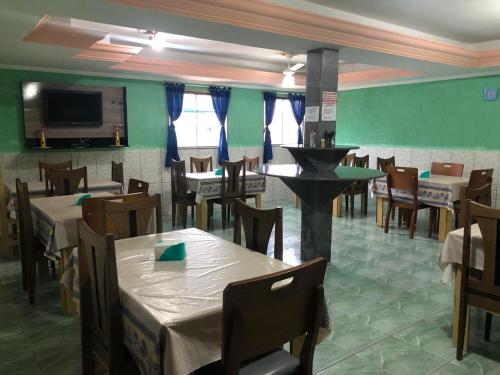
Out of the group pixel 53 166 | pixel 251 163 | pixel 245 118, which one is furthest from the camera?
pixel 245 118

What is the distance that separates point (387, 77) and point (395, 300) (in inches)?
176

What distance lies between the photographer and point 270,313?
51.2 inches

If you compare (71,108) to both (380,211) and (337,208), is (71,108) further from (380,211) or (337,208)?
(380,211)

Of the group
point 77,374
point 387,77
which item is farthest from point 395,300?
point 387,77

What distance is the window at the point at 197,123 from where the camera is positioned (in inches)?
270

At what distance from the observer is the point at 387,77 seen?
6605 mm

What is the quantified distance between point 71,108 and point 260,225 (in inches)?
176

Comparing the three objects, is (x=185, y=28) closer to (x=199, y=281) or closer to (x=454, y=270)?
(x=199, y=281)

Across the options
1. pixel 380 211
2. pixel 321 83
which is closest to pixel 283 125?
pixel 380 211

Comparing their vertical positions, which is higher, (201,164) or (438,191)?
(201,164)

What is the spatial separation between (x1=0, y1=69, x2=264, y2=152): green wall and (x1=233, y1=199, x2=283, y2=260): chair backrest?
4.40 metres

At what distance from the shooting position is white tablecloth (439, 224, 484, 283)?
2258 millimetres

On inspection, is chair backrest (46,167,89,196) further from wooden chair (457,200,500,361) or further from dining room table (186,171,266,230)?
wooden chair (457,200,500,361)

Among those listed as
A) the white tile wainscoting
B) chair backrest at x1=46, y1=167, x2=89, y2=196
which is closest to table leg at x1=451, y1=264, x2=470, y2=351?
chair backrest at x1=46, y1=167, x2=89, y2=196
